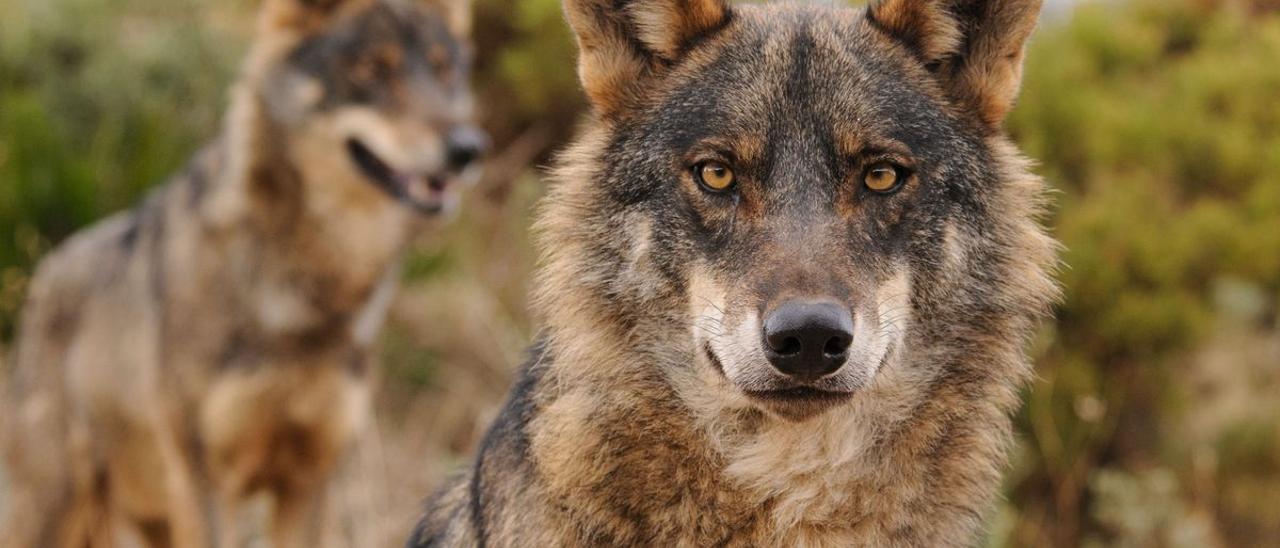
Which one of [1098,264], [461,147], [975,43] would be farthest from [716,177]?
[1098,264]

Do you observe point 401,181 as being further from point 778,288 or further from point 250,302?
point 778,288

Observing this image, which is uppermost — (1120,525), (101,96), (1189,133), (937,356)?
(937,356)

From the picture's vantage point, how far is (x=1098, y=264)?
842 centimetres

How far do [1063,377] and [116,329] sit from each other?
5.40 m

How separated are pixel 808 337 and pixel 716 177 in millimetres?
526

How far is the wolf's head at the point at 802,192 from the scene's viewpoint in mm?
2959

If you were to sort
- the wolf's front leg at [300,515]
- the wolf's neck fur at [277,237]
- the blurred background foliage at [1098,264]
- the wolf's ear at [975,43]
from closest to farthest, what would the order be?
the wolf's ear at [975,43]
the wolf's neck fur at [277,237]
the wolf's front leg at [300,515]
the blurred background foliage at [1098,264]

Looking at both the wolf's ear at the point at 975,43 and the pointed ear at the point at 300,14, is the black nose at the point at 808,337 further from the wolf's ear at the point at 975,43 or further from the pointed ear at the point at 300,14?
the pointed ear at the point at 300,14

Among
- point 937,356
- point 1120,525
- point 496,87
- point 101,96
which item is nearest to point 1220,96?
point 1120,525

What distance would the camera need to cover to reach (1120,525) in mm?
7930

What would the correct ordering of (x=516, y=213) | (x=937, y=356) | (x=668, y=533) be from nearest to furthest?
1. (x=668, y=533)
2. (x=937, y=356)
3. (x=516, y=213)

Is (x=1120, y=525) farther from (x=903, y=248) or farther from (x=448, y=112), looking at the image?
(x=903, y=248)

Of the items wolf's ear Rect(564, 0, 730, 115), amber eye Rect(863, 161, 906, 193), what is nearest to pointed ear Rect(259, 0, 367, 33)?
wolf's ear Rect(564, 0, 730, 115)

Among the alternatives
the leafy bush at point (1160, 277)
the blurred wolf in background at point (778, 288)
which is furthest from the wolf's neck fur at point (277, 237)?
the leafy bush at point (1160, 277)
